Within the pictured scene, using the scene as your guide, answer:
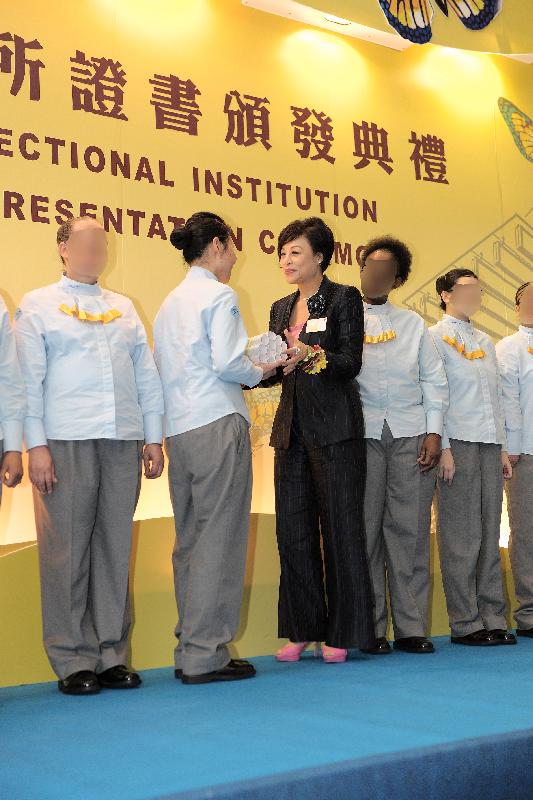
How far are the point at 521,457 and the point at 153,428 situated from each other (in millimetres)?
1876

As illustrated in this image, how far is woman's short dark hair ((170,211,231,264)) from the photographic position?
3250 mm

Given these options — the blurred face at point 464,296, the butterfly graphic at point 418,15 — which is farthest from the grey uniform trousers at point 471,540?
the butterfly graphic at point 418,15

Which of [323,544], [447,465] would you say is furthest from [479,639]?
[323,544]

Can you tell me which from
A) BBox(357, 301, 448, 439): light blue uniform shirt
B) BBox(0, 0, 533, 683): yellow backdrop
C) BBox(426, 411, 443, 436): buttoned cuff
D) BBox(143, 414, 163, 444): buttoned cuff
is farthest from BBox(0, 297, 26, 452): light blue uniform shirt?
BBox(426, 411, 443, 436): buttoned cuff

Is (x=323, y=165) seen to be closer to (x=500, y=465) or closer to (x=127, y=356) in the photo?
(x=500, y=465)

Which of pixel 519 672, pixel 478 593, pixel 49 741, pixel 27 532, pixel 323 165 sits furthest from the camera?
pixel 323 165

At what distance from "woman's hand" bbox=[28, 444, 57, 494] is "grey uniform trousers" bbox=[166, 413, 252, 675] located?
0.46 metres

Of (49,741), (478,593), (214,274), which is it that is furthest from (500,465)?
(49,741)

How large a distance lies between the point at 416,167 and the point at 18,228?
2342 mm

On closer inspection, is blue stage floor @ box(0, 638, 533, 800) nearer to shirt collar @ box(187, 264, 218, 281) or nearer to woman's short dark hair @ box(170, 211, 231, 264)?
shirt collar @ box(187, 264, 218, 281)

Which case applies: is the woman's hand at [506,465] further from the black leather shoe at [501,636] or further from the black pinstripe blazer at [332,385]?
the black pinstripe blazer at [332,385]

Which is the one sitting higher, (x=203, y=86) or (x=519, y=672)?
(x=203, y=86)

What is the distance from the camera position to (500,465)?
407cm

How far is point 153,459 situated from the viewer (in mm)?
3137
